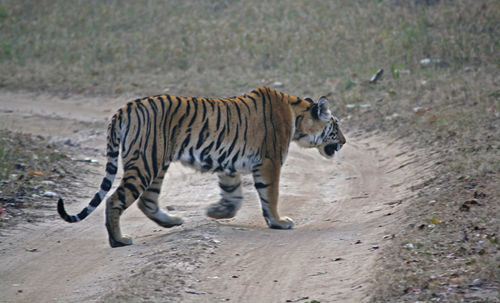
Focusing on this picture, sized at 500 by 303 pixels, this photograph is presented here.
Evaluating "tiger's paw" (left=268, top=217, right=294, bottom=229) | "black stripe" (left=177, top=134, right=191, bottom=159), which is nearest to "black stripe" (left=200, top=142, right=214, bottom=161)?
"black stripe" (left=177, top=134, right=191, bottom=159)

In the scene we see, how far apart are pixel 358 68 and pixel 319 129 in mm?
7460

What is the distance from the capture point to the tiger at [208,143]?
20.9ft

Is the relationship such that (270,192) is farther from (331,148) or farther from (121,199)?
(121,199)

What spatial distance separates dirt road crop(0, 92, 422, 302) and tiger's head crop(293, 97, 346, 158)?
74cm

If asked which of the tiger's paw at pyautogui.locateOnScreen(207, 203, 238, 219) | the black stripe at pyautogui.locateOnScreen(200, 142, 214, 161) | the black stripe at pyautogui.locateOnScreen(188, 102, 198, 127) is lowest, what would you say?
the tiger's paw at pyautogui.locateOnScreen(207, 203, 238, 219)

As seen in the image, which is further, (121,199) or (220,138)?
(220,138)

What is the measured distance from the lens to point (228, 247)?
6.12 meters

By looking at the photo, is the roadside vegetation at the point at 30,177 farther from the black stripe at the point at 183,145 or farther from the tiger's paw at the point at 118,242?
the black stripe at the point at 183,145

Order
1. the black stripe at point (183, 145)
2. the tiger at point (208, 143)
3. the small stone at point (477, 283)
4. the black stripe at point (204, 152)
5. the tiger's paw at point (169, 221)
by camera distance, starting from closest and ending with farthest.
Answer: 1. the small stone at point (477, 283)
2. the tiger at point (208, 143)
3. the black stripe at point (183, 145)
4. the black stripe at point (204, 152)
5. the tiger's paw at point (169, 221)

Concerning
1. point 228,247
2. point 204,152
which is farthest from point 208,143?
point 228,247

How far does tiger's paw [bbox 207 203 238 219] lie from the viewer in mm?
7359

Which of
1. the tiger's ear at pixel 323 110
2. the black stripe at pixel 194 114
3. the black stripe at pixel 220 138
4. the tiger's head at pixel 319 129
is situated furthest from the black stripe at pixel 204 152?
the tiger's ear at pixel 323 110

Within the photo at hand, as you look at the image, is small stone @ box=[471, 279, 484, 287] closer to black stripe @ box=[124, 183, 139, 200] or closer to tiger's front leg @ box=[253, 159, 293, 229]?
tiger's front leg @ box=[253, 159, 293, 229]

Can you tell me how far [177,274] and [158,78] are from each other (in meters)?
11.8
